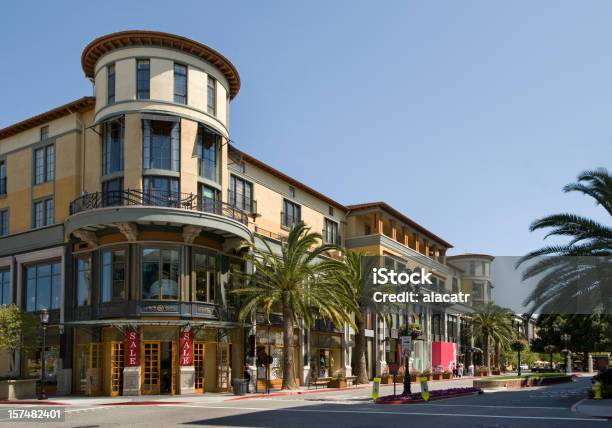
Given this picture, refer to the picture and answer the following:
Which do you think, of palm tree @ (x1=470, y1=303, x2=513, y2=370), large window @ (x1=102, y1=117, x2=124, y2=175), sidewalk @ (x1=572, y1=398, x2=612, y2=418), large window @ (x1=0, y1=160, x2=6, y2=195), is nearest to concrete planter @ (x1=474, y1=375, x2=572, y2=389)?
sidewalk @ (x1=572, y1=398, x2=612, y2=418)

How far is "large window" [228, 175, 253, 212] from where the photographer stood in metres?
51.0

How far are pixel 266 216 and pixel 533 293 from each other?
26.5 meters

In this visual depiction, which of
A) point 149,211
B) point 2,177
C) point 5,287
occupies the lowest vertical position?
point 5,287

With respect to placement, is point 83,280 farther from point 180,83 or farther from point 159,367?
point 180,83

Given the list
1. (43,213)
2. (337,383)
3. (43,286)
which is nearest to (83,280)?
(43,286)

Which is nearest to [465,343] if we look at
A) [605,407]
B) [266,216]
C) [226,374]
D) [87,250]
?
[266,216]

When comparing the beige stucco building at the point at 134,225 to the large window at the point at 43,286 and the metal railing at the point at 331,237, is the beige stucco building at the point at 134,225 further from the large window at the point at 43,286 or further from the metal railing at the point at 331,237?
the metal railing at the point at 331,237

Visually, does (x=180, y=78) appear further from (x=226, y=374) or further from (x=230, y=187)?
(x=226, y=374)

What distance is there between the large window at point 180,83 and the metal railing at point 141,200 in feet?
19.0

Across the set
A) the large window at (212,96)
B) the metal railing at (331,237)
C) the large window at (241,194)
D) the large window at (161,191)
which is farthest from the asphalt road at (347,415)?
the metal railing at (331,237)

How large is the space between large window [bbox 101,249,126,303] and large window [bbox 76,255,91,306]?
173cm

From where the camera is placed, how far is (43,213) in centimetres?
4844

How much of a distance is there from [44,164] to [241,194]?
44.2ft

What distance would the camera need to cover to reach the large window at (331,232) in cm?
6556
